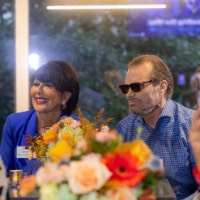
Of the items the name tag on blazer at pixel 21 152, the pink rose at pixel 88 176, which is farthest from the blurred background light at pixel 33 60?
the pink rose at pixel 88 176

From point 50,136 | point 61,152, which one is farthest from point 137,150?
point 50,136

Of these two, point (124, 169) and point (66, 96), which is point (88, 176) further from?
point (66, 96)

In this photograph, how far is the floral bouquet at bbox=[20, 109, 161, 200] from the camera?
1286 millimetres

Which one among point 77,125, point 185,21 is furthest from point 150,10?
point 77,125

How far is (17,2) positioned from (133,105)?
1.84m

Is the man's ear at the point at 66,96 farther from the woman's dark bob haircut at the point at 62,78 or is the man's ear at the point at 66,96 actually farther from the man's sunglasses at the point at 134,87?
the man's sunglasses at the point at 134,87

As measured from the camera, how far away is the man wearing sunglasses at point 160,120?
8.61 feet

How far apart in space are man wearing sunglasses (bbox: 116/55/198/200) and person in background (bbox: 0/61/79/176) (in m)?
0.45

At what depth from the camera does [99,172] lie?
128 cm

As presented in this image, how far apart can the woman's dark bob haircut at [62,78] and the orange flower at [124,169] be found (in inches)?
73.0

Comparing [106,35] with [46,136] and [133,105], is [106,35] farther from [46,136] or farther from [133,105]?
[46,136]

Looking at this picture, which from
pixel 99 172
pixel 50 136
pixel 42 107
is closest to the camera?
pixel 99 172

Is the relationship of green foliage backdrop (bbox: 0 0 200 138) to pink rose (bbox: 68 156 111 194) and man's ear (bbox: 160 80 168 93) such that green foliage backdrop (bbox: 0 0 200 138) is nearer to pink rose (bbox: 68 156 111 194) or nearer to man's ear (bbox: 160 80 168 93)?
man's ear (bbox: 160 80 168 93)

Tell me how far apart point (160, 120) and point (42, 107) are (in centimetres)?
78
